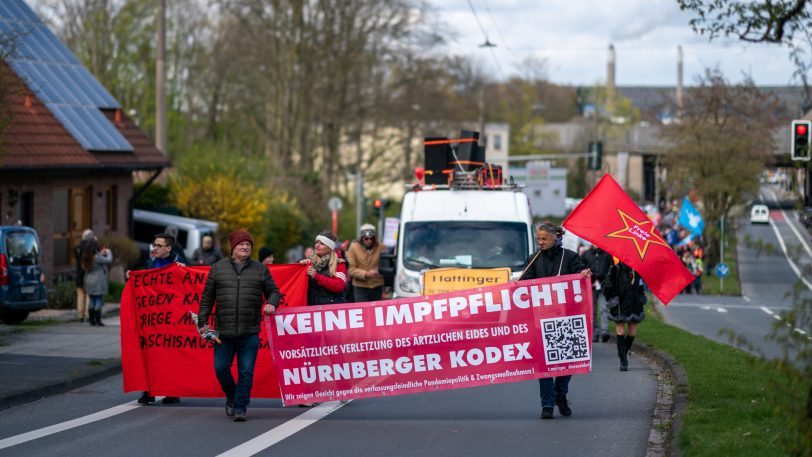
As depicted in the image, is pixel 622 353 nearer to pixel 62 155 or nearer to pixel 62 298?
pixel 62 298

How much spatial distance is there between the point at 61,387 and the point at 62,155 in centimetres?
1907

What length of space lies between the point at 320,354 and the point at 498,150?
370ft

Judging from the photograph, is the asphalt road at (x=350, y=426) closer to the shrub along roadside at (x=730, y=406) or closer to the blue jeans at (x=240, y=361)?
the blue jeans at (x=240, y=361)

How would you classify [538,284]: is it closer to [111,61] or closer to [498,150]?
[111,61]

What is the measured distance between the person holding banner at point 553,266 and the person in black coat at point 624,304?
3754 millimetres

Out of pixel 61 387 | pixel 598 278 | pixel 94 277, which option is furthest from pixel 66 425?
pixel 94 277

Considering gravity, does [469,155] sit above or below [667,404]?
above

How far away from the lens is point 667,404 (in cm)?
1253

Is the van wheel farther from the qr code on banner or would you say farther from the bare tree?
the bare tree

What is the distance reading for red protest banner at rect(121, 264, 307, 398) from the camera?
12.2 m

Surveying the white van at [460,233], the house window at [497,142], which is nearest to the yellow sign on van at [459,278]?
the white van at [460,233]

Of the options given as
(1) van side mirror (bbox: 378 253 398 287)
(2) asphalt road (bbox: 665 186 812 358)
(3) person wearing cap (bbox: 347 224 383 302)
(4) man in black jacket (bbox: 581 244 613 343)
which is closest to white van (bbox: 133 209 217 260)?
(2) asphalt road (bbox: 665 186 812 358)

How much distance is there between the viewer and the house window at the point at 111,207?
3646 centimetres

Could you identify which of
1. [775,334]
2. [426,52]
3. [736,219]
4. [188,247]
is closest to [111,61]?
[426,52]
